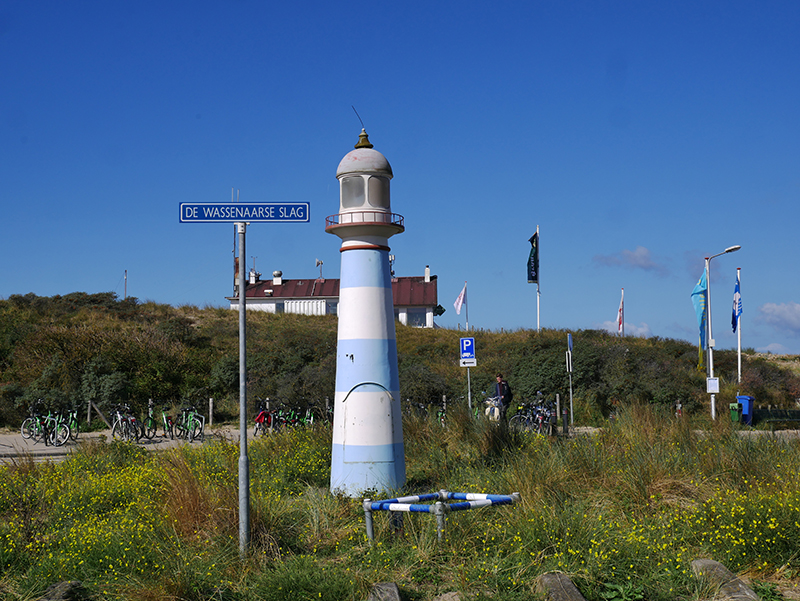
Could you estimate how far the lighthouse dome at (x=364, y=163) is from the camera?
33.0 feet

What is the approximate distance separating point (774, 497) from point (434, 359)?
2845 centimetres

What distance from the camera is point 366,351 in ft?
32.0

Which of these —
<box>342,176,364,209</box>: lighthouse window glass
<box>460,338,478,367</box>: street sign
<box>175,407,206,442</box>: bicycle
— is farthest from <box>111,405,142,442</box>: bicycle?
<box>342,176,364,209</box>: lighthouse window glass

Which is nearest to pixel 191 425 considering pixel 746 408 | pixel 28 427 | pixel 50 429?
pixel 50 429

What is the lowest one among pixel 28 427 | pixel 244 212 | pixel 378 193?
pixel 28 427

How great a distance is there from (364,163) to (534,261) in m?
35.4

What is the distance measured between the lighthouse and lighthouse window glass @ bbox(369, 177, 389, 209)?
14 millimetres

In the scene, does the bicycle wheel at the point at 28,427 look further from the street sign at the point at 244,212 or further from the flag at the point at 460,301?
the flag at the point at 460,301

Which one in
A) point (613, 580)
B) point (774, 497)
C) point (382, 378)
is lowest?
point (613, 580)

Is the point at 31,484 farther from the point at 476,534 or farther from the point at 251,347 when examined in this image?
the point at 251,347

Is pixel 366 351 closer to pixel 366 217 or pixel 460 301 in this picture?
pixel 366 217

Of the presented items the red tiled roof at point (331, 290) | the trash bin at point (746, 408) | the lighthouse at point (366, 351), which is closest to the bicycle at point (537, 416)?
the trash bin at point (746, 408)

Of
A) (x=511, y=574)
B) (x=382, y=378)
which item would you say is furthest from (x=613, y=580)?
(x=382, y=378)

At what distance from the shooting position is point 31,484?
32.7ft
